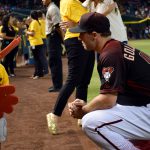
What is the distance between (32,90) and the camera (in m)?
10.0

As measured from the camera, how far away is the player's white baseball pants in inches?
157

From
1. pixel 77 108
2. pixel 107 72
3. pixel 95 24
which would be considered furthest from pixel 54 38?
pixel 107 72

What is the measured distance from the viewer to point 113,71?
3.83m

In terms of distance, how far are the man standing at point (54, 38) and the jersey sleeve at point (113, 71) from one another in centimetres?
490

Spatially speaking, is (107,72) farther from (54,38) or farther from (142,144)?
(54,38)

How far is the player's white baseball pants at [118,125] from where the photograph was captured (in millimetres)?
3984

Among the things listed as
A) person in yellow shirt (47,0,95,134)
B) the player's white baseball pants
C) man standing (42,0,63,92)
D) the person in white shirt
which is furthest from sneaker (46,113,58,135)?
man standing (42,0,63,92)

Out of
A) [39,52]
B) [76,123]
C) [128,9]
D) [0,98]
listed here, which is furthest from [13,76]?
[128,9]

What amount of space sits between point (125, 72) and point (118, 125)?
1.51 ft

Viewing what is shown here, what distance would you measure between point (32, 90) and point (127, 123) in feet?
20.1

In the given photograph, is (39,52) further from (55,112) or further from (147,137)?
(147,137)

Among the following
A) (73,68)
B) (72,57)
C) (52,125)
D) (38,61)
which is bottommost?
(38,61)

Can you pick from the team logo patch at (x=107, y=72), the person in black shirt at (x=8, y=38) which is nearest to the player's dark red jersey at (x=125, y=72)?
the team logo patch at (x=107, y=72)

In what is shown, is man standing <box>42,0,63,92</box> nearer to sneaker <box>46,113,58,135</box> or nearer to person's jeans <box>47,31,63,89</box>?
person's jeans <box>47,31,63,89</box>
